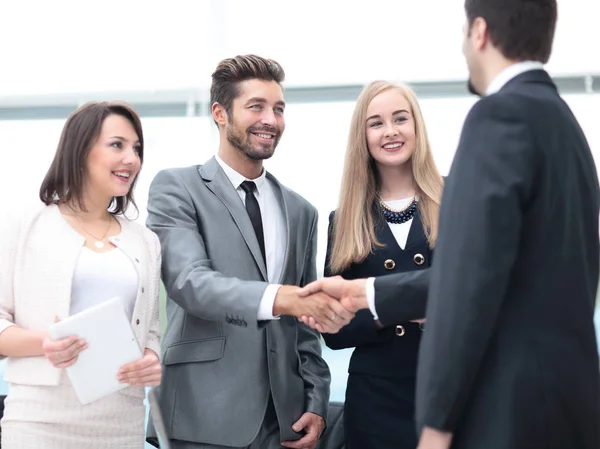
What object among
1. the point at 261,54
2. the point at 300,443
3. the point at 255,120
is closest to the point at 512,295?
the point at 300,443

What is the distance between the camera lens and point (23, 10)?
4559 millimetres

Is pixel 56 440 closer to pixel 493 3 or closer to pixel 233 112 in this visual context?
pixel 233 112

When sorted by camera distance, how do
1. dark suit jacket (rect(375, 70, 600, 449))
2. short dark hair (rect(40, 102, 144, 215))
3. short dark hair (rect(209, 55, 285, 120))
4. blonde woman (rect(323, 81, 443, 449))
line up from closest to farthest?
1. dark suit jacket (rect(375, 70, 600, 449))
2. short dark hair (rect(40, 102, 144, 215))
3. blonde woman (rect(323, 81, 443, 449))
4. short dark hair (rect(209, 55, 285, 120))

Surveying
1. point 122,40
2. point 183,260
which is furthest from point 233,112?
point 122,40

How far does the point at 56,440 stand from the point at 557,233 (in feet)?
4.22

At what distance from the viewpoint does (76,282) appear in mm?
1922

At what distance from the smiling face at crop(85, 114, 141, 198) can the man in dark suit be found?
3.53 ft

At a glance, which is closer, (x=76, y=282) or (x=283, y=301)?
(x=76, y=282)

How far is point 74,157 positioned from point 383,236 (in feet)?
3.08

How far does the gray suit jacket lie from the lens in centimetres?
209

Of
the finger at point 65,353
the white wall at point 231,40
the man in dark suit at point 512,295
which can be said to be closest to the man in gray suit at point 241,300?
the finger at point 65,353

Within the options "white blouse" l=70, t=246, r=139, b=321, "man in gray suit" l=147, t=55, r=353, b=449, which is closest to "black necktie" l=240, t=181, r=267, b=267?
"man in gray suit" l=147, t=55, r=353, b=449

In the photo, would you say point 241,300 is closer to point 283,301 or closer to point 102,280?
point 283,301

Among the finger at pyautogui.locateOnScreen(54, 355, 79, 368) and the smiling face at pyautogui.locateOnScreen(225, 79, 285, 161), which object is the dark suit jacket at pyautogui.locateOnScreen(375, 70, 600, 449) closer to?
the finger at pyautogui.locateOnScreen(54, 355, 79, 368)
